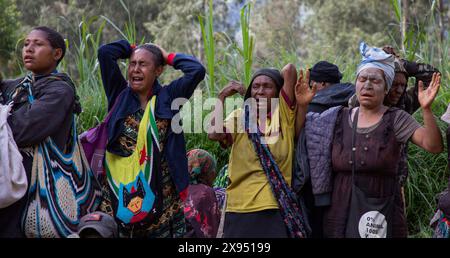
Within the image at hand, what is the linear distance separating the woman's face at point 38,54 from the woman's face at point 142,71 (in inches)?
20.0

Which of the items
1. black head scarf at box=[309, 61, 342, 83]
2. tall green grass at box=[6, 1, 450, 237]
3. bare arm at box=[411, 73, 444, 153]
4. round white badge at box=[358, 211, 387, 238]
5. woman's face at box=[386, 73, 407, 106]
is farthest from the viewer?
tall green grass at box=[6, 1, 450, 237]

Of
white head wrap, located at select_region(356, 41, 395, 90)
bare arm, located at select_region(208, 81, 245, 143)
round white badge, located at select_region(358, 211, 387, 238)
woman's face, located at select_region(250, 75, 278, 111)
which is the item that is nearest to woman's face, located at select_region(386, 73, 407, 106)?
white head wrap, located at select_region(356, 41, 395, 90)

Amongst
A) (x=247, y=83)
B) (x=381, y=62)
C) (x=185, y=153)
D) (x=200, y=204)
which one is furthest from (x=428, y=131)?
(x=247, y=83)

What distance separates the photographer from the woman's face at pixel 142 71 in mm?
4473

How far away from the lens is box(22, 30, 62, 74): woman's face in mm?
4305

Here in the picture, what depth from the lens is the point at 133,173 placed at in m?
4.30

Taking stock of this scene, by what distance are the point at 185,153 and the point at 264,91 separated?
0.67 metres

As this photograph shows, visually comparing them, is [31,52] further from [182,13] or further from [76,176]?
[182,13]

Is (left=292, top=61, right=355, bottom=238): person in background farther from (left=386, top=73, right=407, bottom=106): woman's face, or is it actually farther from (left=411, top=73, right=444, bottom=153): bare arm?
(left=411, top=73, right=444, bottom=153): bare arm

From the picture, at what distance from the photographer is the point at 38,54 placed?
431cm

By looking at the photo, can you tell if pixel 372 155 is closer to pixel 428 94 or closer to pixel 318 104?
pixel 428 94
